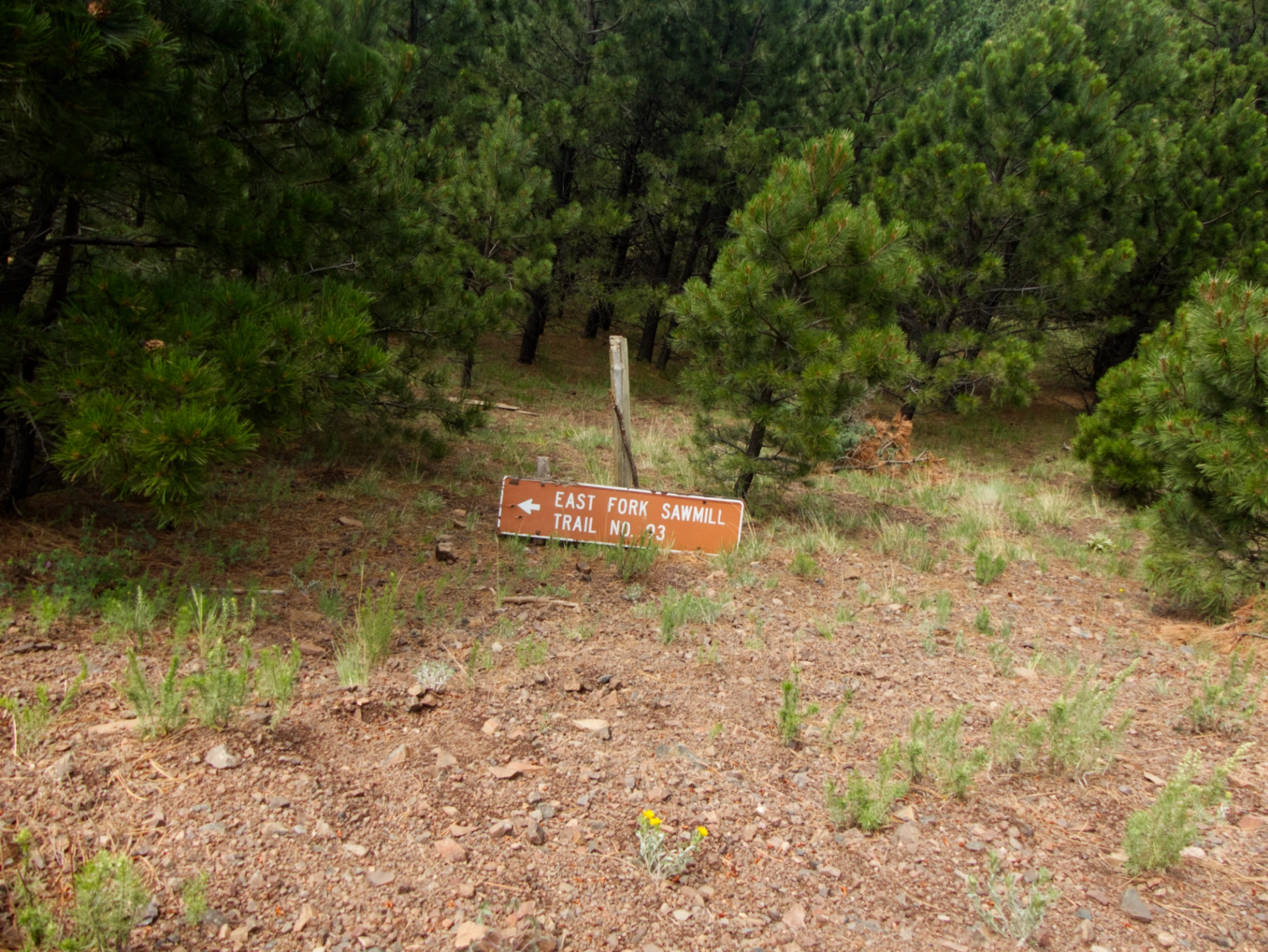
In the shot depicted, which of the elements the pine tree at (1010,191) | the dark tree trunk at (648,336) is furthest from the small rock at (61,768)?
the dark tree trunk at (648,336)

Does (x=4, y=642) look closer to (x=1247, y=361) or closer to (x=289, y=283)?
(x=289, y=283)

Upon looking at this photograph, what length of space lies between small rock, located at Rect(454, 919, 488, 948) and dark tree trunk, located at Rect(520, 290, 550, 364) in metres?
13.9

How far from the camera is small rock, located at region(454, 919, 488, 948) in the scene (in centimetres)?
211

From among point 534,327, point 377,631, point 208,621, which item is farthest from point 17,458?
point 534,327

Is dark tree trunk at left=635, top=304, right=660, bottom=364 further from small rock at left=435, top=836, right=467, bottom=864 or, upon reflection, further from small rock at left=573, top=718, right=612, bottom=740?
small rock at left=435, top=836, right=467, bottom=864

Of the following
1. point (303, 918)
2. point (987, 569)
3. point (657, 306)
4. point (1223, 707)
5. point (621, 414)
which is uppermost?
point (657, 306)

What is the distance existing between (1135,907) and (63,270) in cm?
505

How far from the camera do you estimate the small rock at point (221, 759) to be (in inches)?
105

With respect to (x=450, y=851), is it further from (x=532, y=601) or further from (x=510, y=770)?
(x=532, y=601)

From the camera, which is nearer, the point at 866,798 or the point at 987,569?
the point at 866,798

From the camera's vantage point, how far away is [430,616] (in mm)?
4176

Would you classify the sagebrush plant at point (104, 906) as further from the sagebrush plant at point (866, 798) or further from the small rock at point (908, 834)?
the small rock at point (908, 834)

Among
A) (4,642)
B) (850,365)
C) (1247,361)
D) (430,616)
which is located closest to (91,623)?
(4,642)

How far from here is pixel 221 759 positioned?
2707 mm
